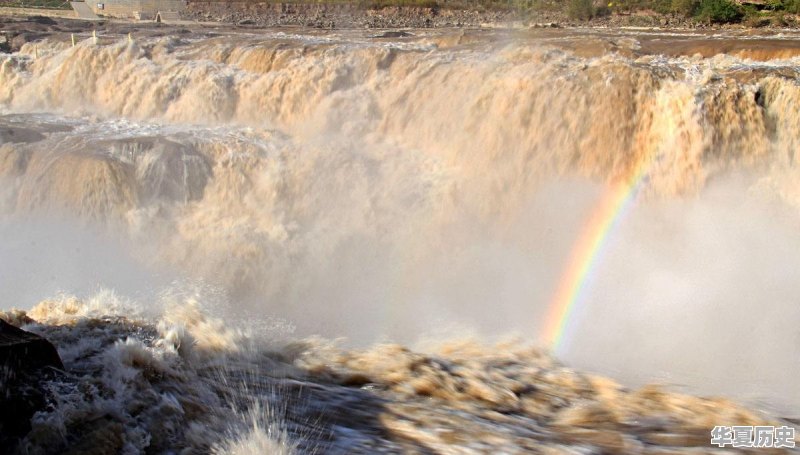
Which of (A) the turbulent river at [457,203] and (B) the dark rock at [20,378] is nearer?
(B) the dark rock at [20,378]

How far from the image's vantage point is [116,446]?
2.62m

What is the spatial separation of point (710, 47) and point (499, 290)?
23.0 ft

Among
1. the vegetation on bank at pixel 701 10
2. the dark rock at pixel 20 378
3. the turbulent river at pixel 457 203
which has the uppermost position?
the vegetation on bank at pixel 701 10

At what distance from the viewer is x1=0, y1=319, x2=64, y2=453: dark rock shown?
97.5 inches

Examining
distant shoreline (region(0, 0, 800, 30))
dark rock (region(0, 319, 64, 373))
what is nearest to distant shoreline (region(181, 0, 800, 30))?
distant shoreline (region(0, 0, 800, 30))

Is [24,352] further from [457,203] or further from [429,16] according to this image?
[429,16]

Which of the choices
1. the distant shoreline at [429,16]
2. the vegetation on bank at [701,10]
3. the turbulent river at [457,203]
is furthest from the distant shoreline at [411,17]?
the turbulent river at [457,203]

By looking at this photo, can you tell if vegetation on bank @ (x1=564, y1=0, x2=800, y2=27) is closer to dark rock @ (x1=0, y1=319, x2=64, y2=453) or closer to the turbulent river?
the turbulent river

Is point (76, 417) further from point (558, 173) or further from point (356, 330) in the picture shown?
point (558, 173)

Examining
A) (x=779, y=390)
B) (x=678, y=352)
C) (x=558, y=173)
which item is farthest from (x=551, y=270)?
(x=779, y=390)

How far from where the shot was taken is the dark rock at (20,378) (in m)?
2.48

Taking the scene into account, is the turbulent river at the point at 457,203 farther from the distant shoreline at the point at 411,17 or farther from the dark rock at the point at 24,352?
the distant shoreline at the point at 411,17

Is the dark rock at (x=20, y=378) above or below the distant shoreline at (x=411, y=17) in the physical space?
below

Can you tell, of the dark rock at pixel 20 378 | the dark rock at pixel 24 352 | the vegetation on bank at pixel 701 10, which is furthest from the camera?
the vegetation on bank at pixel 701 10
